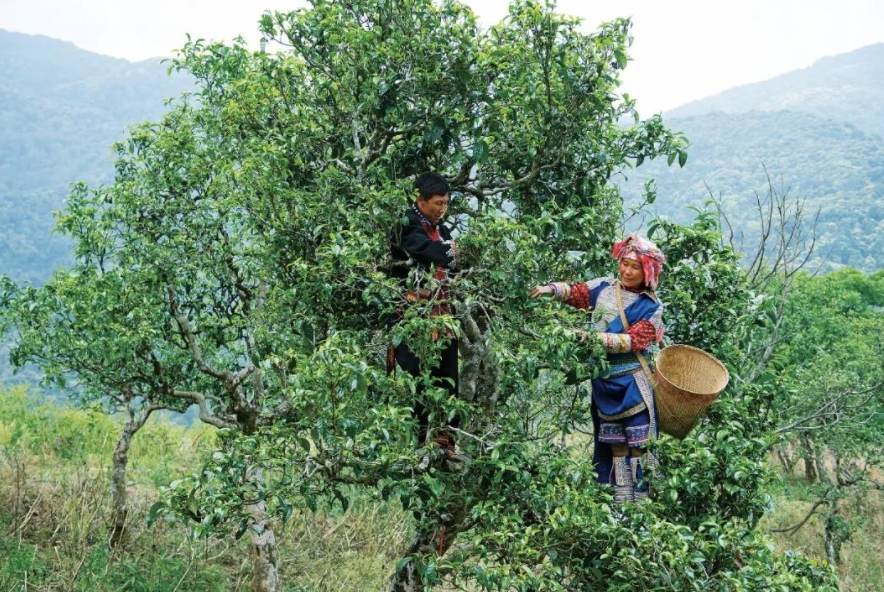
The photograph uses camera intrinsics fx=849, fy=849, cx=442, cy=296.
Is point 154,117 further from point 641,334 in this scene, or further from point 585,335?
point 585,335

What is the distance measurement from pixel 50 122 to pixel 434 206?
119 m

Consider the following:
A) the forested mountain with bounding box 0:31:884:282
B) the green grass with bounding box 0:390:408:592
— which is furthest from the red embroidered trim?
the forested mountain with bounding box 0:31:884:282

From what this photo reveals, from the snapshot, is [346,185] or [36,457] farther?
[36,457]

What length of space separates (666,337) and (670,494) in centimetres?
147

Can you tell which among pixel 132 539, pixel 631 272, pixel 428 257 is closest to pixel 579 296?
pixel 631 272

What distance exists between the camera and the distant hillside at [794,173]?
68250mm

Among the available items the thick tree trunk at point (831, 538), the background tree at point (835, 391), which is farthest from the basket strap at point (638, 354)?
the thick tree trunk at point (831, 538)

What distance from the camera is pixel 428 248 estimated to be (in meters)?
4.93

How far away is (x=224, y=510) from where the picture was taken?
13.3ft

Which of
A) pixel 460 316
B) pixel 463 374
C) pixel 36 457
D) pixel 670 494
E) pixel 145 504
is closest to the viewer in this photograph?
pixel 670 494

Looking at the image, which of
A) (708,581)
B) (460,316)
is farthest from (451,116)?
(708,581)

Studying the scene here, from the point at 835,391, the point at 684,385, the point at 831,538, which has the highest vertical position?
the point at 684,385

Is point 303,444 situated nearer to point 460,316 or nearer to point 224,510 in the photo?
point 224,510

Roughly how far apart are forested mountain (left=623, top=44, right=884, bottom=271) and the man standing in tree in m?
52.5
